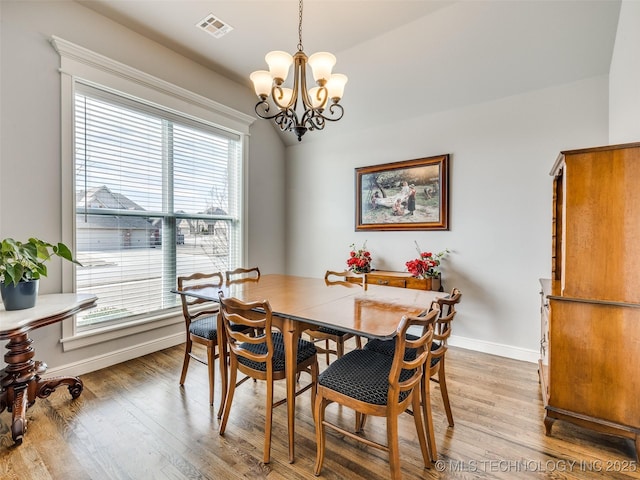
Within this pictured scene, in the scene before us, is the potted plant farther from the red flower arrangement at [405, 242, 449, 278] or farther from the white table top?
the red flower arrangement at [405, 242, 449, 278]

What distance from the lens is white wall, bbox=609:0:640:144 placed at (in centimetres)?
186

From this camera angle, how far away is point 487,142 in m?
3.20

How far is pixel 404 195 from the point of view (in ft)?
12.1

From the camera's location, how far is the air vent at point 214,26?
111 inches

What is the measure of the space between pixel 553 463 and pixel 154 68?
4.39 meters

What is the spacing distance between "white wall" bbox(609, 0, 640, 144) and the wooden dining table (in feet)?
5.37

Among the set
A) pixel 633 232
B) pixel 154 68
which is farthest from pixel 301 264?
pixel 633 232

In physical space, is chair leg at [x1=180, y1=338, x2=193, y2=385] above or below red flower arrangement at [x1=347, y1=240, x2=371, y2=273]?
below

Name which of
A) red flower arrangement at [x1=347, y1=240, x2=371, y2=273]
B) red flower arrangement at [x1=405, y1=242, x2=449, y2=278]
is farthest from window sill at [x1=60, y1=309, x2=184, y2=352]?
red flower arrangement at [x1=405, y1=242, x2=449, y2=278]

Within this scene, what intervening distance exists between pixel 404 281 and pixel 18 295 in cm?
313

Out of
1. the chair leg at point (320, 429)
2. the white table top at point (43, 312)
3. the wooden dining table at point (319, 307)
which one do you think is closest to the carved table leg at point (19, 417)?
the white table top at point (43, 312)

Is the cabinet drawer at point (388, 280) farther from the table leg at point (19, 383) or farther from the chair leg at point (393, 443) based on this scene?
the table leg at point (19, 383)

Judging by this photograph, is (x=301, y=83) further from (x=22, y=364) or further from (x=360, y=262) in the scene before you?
(x=22, y=364)

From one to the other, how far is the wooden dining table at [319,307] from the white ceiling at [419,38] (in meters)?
2.27
